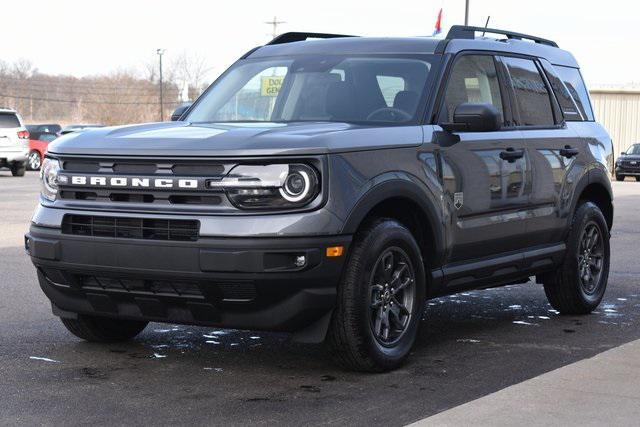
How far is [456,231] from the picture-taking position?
6840mm

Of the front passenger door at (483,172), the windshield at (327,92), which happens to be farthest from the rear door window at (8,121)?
the front passenger door at (483,172)

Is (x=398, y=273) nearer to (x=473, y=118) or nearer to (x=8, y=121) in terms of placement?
A: (x=473, y=118)

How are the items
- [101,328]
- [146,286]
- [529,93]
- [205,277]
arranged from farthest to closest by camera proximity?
[529,93], [101,328], [146,286], [205,277]

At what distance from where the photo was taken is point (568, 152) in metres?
8.09

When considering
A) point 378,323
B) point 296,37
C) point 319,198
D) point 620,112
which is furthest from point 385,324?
point 620,112

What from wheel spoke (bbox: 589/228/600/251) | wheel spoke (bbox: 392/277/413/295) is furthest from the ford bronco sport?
wheel spoke (bbox: 589/228/600/251)

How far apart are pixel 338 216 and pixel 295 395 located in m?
0.90

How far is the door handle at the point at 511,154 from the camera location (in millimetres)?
7293

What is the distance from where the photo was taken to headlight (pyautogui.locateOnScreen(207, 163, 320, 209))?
5746 mm

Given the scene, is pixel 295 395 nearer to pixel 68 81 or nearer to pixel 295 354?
pixel 295 354

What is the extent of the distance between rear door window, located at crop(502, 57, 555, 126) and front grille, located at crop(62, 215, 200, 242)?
2.89m

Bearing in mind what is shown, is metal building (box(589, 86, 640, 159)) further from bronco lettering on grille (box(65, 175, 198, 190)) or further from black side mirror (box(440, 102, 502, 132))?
bronco lettering on grille (box(65, 175, 198, 190))

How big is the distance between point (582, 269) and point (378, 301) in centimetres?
271

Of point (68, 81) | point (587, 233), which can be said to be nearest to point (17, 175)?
point (587, 233)
